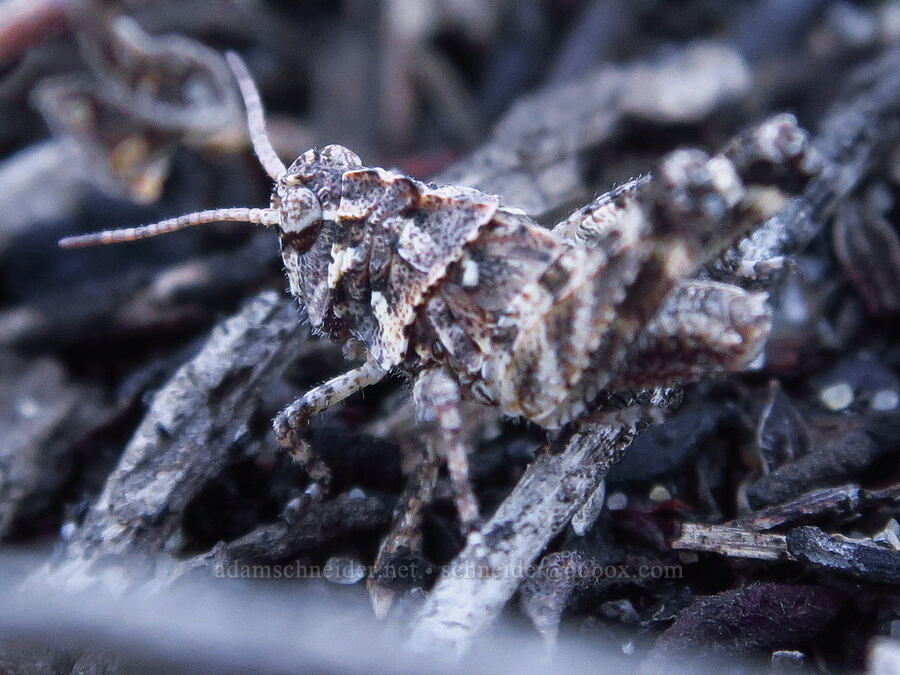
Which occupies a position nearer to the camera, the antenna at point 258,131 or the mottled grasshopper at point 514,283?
the mottled grasshopper at point 514,283

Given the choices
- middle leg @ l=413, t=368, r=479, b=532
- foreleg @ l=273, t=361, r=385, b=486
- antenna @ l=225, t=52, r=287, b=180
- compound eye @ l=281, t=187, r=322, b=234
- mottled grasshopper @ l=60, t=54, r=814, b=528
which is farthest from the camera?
antenna @ l=225, t=52, r=287, b=180

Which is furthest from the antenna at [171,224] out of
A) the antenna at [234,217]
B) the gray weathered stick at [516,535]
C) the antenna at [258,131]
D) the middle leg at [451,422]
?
the gray weathered stick at [516,535]

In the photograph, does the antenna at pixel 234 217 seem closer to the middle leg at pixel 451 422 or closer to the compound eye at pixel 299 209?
the compound eye at pixel 299 209

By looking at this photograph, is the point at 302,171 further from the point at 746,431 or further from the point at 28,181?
the point at 28,181

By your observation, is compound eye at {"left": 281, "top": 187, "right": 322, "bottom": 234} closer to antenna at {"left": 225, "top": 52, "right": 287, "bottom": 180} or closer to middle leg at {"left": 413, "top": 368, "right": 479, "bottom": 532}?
antenna at {"left": 225, "top": 52, "right": 287, "bottom": 180}

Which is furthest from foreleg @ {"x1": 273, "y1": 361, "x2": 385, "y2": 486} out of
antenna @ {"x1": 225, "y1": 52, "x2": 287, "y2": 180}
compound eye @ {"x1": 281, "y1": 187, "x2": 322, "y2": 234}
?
antenna @ {"x1": 225, "y1": 52, "x2": 287, "y2": 180}

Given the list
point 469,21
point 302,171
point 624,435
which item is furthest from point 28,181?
point 624,435

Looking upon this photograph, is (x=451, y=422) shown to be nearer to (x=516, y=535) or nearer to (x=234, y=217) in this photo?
(x=516, y=535)
